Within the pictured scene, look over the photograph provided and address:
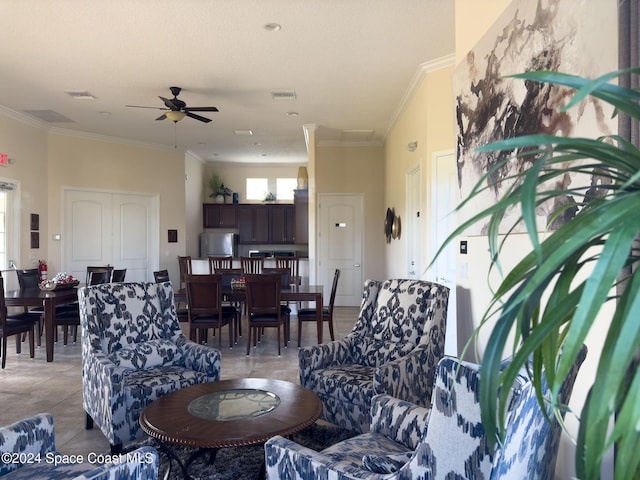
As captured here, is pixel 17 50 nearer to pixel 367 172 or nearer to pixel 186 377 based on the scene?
pixel 186 377

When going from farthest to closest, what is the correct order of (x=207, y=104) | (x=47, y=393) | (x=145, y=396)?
(x=207, y=104)
(x=47, y=393)
(x=145, y=396)

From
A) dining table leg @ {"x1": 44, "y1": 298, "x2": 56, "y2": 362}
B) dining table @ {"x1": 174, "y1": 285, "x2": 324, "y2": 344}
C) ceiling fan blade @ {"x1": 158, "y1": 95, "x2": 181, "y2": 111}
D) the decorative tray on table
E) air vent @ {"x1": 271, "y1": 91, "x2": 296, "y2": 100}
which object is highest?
air vent @ {"x1": 271, "y1": 91, "x2": 296, "y2": 100}

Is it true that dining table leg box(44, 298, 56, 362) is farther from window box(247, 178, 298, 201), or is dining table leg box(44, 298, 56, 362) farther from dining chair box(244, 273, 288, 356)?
window box(247, 178, 298, 201)

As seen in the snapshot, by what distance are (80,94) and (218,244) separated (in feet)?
15.9

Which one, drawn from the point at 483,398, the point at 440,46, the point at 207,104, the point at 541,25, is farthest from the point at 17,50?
the point at 483,398

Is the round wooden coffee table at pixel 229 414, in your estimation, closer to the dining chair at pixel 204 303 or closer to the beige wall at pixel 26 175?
the dining chair at pixel 204 303

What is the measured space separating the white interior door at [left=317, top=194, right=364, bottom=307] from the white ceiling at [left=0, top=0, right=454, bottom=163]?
1666 millimetres

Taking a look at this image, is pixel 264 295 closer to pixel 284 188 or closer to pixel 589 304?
pixel 589 304

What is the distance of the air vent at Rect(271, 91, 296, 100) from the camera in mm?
5520

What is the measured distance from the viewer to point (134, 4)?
11.4ft

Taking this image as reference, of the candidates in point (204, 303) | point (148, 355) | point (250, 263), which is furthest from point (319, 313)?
point (148, 355)

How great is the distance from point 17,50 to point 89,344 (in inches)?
128

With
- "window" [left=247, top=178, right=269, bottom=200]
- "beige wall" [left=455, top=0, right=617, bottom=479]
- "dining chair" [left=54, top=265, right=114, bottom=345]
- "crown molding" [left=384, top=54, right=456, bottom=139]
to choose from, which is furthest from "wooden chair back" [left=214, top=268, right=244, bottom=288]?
"window" [left=247, top=178, right=269, bottom=200]

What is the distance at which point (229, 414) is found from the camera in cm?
214
